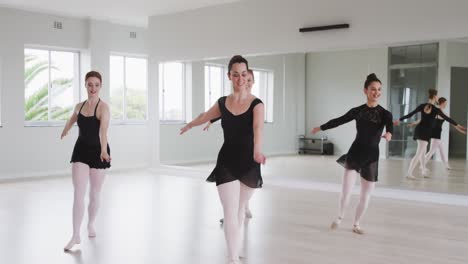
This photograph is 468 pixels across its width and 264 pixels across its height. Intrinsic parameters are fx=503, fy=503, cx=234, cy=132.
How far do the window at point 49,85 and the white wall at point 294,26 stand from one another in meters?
1.86

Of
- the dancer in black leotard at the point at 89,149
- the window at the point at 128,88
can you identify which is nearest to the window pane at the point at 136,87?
the window at the point at 128,88

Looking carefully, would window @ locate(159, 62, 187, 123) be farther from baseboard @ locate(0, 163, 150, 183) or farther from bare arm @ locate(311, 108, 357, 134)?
bare arm @ locate(311, 108, 357, 134)

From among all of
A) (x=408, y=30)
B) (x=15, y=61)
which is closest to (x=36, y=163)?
(x=15, y=61)

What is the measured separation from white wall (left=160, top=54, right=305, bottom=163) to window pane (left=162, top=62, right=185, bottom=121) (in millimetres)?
275

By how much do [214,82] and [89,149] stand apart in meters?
6.16

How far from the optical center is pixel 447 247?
14.8ft

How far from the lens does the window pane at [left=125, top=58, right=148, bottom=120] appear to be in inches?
449

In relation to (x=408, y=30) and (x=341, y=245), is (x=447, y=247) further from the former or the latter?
(x=408, y=30)

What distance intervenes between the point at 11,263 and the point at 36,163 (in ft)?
20.1

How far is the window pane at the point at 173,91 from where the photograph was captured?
34.2ft

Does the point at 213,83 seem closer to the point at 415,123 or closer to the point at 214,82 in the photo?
the point at 214,82

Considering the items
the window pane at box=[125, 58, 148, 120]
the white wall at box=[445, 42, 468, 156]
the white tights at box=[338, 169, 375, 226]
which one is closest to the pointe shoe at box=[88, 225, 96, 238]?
the white tights at box=[338, 169, 375, 226]

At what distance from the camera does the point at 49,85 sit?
1009 cm

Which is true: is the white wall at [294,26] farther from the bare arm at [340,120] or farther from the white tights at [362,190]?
the white tights at [362,190]
